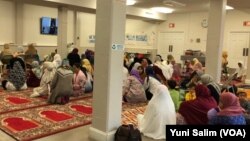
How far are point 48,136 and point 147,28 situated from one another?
12.3 metres

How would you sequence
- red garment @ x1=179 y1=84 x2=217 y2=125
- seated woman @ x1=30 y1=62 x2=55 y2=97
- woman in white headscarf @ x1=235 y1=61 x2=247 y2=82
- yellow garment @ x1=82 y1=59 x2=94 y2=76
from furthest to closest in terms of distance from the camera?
woman in white headscarf @ x1=235 y1=61 x2=247 y2=82
yellow garment @ x1=82 y1=59 x2=94 y2=76
seated woman @ x1=30 y1=62 x2=55 y2=97
red garment @ x1=179 y1=84 x2=217 y2=125

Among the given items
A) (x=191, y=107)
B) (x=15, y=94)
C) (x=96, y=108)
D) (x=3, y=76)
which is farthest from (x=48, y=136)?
(x=3, y=76)

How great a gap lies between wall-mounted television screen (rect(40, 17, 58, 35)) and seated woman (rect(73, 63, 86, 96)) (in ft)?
23.5

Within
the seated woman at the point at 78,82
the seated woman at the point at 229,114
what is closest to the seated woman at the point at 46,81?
the seated woman at the point at 78,82

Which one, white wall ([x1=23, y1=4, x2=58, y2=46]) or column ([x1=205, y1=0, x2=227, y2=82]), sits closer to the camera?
column ([x1=205, y1=0, x2=227, y2=82])

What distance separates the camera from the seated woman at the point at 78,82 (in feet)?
22.6

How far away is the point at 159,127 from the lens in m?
4.23

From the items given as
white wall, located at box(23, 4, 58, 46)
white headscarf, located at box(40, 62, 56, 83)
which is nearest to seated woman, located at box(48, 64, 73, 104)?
white headscarf, located at box(40, 62, 56, 83)

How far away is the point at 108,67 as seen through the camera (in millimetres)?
3826

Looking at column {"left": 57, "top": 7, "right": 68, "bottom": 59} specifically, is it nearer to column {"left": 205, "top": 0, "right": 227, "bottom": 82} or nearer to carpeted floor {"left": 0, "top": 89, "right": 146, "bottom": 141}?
carpeted floor {"left": 0, "top": 89, "right": 146, "bottom": 141}

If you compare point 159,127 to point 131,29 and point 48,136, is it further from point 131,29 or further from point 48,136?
point 131,29

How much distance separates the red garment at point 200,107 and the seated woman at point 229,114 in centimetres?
69

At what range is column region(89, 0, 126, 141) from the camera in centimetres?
381

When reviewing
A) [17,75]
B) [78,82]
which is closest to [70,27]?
[17,75]
